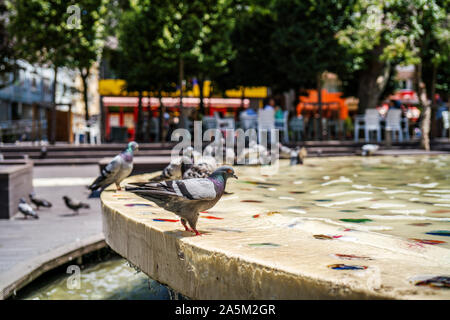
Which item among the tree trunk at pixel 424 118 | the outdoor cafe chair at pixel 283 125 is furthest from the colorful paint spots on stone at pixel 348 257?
the outdoor cafe chair at pixel 283 125

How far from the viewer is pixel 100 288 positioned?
16.3 ft

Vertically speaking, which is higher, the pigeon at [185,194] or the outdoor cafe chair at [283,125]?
the outdoor cafe chair at [283,125]

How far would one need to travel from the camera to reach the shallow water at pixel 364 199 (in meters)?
3.47

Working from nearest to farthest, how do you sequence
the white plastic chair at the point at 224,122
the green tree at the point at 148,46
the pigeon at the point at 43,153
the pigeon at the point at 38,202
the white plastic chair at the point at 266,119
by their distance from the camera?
the pigeon at the point at 38,202 → the pigeon at the point at 43,153 → the white plastic chair at the point at 266,119 → the white plastic chair at the point at 224,122 → the green tree at the point at 148,46

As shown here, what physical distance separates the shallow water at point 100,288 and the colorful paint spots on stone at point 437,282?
281cm

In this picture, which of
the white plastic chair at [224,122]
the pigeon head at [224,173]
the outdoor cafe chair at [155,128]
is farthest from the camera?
the outdoor cafe chair at [155,128]

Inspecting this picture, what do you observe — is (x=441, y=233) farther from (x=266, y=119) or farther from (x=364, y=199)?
(x=266, y=119)

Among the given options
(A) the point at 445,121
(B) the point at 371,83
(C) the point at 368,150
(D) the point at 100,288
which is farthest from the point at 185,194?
(A) the point at 445,121

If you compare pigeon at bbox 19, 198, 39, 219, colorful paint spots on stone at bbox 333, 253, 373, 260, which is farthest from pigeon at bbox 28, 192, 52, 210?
colorful paint spots on stone at bbox 333, 253, 373, 260

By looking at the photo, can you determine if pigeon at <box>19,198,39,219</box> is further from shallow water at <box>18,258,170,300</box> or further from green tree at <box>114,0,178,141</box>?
green tree at <box>114,0,178,141</box>

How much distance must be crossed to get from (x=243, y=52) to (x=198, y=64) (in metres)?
3.63

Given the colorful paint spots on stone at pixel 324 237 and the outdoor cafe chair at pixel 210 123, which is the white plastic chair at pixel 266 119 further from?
Answer: the colorful paint spots on stone at pixel 324 237

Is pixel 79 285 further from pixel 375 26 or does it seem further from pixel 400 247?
pixel 375 26

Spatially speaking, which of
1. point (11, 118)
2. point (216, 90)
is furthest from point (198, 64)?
point (11, 118)
